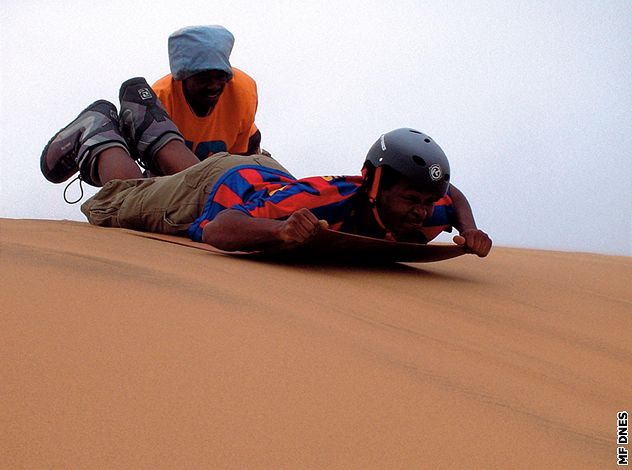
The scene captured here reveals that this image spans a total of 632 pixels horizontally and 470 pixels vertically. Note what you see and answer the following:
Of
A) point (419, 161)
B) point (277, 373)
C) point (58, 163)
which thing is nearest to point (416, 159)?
point (419, 161)

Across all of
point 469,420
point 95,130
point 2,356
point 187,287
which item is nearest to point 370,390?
Answer: point 469,420

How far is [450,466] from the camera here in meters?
1.18

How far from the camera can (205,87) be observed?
16.7 feet

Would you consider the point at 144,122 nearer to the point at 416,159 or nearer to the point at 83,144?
the point at 83,144

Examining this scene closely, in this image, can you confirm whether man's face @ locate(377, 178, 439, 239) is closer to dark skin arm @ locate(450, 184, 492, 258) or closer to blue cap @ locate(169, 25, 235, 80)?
dark skin arm @ locate(450, 184, 492, 258)

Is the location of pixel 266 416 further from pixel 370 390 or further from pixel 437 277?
pixel 437 277

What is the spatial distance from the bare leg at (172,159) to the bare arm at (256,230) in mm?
1625

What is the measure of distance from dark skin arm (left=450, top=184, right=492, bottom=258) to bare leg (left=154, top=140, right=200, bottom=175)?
66.2 inches

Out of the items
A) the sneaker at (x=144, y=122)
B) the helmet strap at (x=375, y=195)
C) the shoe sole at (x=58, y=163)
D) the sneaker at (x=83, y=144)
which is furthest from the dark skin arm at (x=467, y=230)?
the shoe sole at (x=58, y=163)

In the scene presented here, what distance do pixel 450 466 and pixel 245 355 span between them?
46cm

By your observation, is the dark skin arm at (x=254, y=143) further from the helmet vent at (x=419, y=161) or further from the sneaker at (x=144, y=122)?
the helmet vent at (x=419, y=161)

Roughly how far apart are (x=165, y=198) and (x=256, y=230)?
3.56 feet

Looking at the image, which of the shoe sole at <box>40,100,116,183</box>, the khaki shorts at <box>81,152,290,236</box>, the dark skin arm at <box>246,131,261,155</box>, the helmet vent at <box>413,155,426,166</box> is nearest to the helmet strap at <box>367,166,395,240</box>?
the helmet vent at <box>413,155,426,166</box>

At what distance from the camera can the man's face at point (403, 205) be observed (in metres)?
3.12
